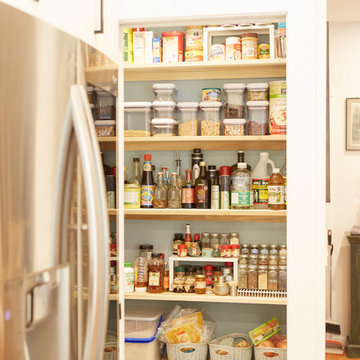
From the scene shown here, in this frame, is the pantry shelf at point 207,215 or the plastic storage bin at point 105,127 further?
the pantry shelf at point 207,215

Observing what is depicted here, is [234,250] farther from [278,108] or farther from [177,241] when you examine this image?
[278,108]

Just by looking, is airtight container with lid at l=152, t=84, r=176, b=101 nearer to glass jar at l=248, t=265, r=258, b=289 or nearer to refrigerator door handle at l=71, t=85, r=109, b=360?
glass jar at l=248, t=265, r=258, b=289


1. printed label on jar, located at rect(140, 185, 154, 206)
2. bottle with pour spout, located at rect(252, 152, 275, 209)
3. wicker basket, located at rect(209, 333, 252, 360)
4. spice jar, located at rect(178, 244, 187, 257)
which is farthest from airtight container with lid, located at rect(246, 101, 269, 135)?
wicker basket, located at rect(209, 333, 252, 360)

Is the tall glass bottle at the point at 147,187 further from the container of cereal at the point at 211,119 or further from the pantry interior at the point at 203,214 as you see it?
the container of cereal at the point at 211,119

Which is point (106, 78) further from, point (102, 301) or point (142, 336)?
point (142, 336)

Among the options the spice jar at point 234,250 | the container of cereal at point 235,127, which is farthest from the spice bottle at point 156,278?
the container of cereal at point 235,127

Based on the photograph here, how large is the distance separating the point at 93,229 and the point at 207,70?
210cm

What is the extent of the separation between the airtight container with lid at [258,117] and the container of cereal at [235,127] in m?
0.05

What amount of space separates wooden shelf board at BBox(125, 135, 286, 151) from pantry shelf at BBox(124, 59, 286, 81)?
0.40 meters

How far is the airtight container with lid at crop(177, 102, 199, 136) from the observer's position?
2.76 meters

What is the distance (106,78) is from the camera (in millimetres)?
1164


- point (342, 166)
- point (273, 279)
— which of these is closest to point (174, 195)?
point (273, 279)

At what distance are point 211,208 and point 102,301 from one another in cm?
182

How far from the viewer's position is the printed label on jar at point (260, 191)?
269 cm
